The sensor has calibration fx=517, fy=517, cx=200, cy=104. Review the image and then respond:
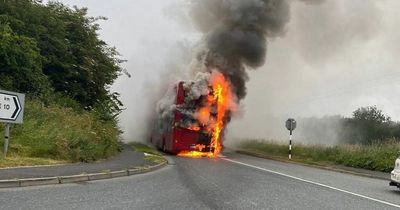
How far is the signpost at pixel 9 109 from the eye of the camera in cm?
A: 1497

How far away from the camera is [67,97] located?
26.1 m

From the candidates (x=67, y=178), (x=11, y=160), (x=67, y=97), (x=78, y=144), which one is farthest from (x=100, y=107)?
(x=67, y=178)

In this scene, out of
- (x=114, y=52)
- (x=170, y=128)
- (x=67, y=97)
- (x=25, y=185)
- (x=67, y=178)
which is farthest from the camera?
(x=114, y=52)

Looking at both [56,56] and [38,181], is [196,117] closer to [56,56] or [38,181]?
[56,56]

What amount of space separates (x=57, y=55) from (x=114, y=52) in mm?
8146

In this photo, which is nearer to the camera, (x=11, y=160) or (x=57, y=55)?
(x=11, y=160)

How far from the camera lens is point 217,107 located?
1123 inches

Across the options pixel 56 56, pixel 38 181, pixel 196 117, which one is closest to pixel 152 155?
pixel 196 117

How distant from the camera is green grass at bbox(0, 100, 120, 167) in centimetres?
1658

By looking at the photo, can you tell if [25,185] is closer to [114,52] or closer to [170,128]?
[170,128]

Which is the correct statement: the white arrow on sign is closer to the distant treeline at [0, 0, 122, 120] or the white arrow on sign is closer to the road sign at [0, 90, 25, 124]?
the road sign at [0, 90, 25, 124]

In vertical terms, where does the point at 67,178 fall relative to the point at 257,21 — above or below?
below

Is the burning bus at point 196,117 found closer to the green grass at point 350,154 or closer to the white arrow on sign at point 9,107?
the green grass at point 350,154

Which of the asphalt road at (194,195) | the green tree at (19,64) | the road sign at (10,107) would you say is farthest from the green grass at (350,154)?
the road sign at (10,107)
